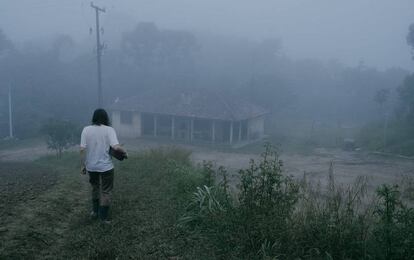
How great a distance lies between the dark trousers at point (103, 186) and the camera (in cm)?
491

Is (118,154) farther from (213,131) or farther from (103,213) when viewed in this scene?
(213,131)

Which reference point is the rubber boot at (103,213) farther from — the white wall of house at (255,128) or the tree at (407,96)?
the tree at (407,96)

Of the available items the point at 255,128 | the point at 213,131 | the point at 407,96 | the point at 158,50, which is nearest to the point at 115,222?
the point at 213,131

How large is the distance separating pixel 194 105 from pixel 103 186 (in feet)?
81.2

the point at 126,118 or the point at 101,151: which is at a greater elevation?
the point at 101,151

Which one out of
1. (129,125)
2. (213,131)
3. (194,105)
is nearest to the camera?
(213,131)

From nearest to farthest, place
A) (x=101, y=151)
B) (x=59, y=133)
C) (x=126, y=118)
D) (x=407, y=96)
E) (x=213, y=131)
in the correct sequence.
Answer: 1. (x=101, y=151)
2. (x=59, y=133)
3. (x=213, y=131)
4. (x=126, y=118)
5. (x=407, y=96)

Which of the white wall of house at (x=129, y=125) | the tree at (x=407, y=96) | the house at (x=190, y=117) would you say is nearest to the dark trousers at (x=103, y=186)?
the house at (x=190, y=117)

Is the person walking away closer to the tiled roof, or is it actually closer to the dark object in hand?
the dark object in hand

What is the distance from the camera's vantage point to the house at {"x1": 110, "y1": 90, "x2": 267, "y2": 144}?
2855cm

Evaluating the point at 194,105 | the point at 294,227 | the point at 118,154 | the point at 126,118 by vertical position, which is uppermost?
the point at 118,154

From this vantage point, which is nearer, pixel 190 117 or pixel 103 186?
pixel 103 186

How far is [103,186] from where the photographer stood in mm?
4949

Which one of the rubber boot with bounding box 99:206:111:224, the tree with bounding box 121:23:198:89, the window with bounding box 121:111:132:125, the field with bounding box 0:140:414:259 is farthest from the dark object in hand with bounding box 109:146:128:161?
the tree with bounding box 121:23:198:89
